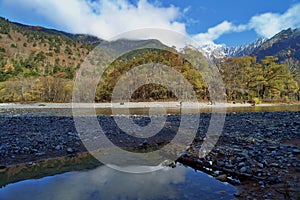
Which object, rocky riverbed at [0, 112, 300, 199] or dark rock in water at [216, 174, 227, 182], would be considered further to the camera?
dark rock in water at [216, 174, 227, 182]

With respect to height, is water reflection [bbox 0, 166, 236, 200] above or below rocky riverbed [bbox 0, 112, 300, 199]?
below

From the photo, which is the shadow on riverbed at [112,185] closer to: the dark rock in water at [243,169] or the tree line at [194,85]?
the dark rock in water at [243,169]

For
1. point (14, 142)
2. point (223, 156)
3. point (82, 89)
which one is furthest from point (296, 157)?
point (82, 89)

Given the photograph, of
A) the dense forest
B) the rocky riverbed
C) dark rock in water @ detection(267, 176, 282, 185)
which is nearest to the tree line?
the dense forest

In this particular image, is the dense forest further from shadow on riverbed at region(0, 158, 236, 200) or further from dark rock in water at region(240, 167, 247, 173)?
shadow on riverbed at region(0, 158, 236, 200)

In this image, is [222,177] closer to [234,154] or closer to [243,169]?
[243,169]

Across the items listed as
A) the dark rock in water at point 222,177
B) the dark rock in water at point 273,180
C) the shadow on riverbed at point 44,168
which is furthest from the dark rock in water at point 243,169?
the shadow on riverbed at point 44,168

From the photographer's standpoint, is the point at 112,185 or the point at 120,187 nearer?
the point at 120,187

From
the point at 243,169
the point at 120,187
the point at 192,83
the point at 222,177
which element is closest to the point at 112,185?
the point at 120,187

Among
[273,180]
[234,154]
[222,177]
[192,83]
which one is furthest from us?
[192,83]
